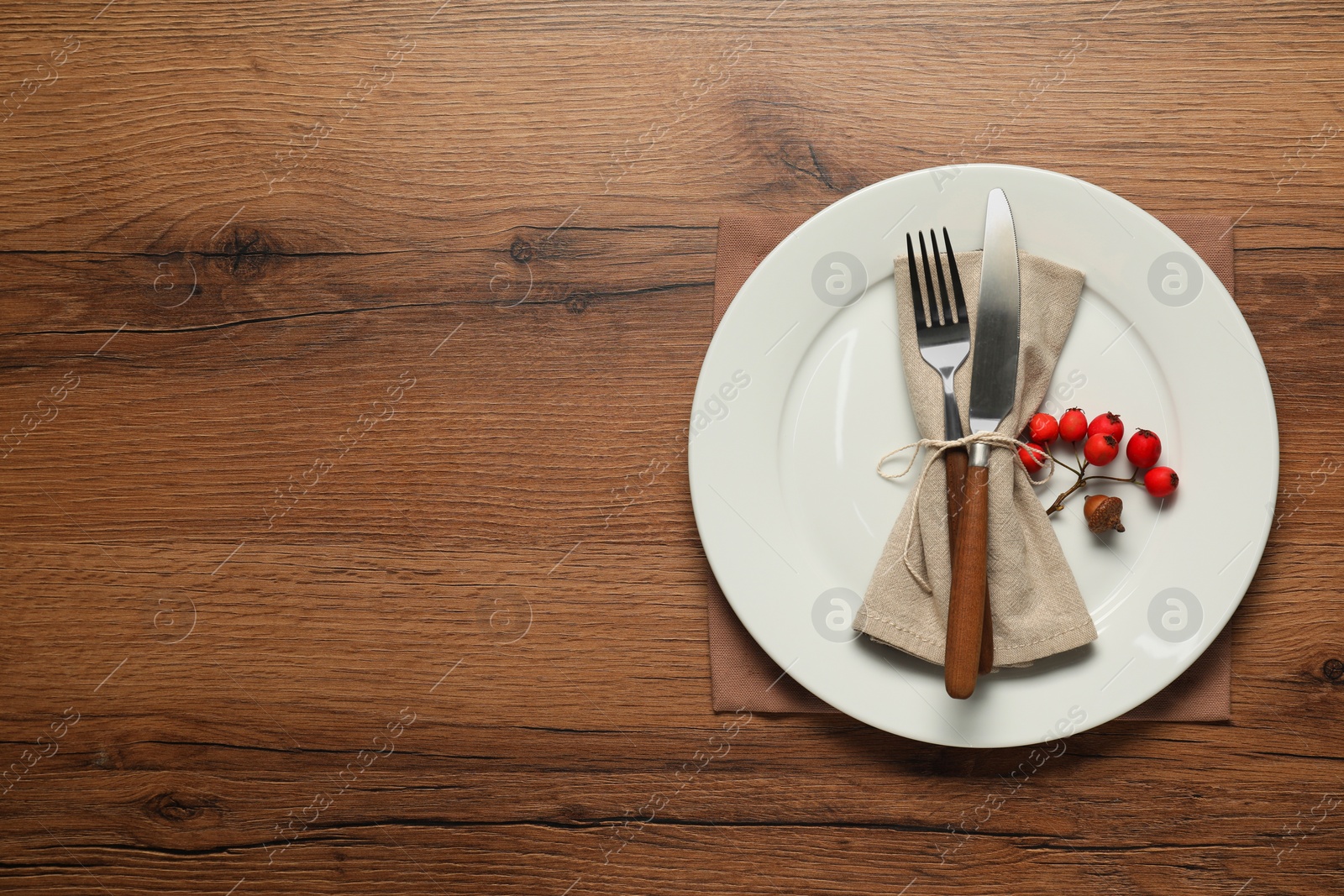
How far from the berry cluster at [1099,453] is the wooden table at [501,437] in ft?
0.60

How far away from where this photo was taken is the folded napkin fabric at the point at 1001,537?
0.75m

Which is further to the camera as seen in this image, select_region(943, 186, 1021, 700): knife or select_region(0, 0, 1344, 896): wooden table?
select_region(0, 0, 1344, 896): wooden table

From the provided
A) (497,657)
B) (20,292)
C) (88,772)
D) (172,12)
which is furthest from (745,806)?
→ (172,12)

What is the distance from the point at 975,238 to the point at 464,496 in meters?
0.60

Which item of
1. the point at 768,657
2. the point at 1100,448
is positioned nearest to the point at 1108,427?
the point at 1100,448

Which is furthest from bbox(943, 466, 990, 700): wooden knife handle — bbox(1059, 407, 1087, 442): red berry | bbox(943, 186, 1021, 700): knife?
bbox(1059, 407, 1087, 442): red berry

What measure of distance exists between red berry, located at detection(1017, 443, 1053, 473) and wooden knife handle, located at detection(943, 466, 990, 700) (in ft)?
0.23

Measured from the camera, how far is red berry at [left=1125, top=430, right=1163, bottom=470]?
75 cm

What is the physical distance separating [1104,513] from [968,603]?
166mm

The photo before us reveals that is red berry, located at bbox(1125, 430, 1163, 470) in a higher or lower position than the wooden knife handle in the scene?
higher

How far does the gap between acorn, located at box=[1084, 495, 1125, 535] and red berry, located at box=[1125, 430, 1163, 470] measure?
0.04 metres

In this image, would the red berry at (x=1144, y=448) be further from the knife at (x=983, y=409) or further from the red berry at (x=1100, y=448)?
the knife at (x=983, y=409)

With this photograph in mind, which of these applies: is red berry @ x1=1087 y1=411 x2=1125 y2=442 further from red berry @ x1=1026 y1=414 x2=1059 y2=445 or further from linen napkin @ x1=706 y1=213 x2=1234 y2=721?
linen napkin @ x1=706 y1=213 x2=1234 y2=721

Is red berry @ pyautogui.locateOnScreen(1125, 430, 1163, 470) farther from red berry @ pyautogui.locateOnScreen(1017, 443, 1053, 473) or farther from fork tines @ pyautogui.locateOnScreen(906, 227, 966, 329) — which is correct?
fork tines @ pyautogui.locateOnScreen(906, 227, 966, 329)
